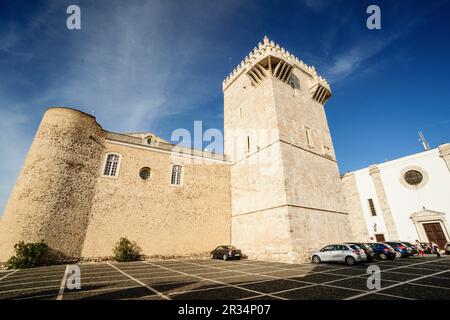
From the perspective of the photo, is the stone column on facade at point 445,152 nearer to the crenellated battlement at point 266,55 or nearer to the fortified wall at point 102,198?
the crenellated battlement at point 266,55

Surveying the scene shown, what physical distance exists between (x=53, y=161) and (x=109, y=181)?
3528 mm

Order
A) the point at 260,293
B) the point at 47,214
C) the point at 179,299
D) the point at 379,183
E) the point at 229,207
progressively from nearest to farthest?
the point at 179,299 → the point at 260,293 → the point at 47,214 → the point at 229,207 → the point at 379,183

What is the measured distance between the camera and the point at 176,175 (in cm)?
1855

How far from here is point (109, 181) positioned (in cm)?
1564

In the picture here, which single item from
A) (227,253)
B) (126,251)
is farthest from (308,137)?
(126,251)

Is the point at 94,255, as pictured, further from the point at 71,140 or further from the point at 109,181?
the point at 71,140

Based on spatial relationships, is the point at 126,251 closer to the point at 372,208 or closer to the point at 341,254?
the point at 341,254

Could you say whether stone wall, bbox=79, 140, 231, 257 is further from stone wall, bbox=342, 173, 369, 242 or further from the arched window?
stone wall, bbox=342, 173, 369, 242

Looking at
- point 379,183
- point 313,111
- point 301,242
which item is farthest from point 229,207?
point 379,183

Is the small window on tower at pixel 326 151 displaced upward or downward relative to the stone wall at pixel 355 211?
upward

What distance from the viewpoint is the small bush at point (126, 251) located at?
14.1m

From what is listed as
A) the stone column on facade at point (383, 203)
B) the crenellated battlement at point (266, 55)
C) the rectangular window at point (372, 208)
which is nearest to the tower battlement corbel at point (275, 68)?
the crenellated battlement at point (266, 55)

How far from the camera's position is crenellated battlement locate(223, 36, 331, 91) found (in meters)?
17.9

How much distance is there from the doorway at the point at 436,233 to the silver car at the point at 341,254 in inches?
459
